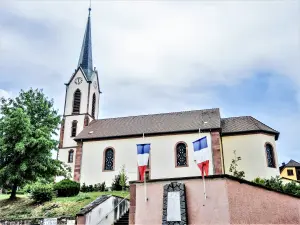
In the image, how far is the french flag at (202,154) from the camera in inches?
474

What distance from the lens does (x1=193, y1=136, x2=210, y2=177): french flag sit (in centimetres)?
1205

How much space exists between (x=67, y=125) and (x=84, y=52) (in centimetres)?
1161

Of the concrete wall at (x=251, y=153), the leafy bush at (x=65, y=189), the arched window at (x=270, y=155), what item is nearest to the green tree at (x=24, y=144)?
the leafy bush at (x=65, y=189)

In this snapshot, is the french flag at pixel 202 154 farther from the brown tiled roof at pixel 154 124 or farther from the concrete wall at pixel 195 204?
the brown tiled roof at pixel 154 124

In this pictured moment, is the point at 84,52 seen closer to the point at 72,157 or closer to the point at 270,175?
the point at 72,157

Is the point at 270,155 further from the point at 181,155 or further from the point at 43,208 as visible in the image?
the point at 43,208

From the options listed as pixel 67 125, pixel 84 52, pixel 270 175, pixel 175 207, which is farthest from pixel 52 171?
pixel 84 52

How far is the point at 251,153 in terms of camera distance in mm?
29328

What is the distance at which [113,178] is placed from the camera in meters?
30.5

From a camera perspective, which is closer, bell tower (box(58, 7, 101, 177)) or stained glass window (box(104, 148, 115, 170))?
stained glass window (box(104, 148, 115, 170))

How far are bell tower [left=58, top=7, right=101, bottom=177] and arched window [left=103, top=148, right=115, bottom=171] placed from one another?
5.65 meters

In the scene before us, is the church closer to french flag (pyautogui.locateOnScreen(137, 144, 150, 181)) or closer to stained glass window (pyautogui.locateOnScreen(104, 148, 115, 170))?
stained glass window (pyautogui.locateOnScreen(104, 148, 115, 170))

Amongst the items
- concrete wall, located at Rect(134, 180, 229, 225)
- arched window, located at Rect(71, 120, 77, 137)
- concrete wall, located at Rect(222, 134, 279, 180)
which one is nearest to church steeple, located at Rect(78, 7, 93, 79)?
arched window, located at Rect(71, 120, 77, 137)

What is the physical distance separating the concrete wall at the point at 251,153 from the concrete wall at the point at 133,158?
7.95 feet
